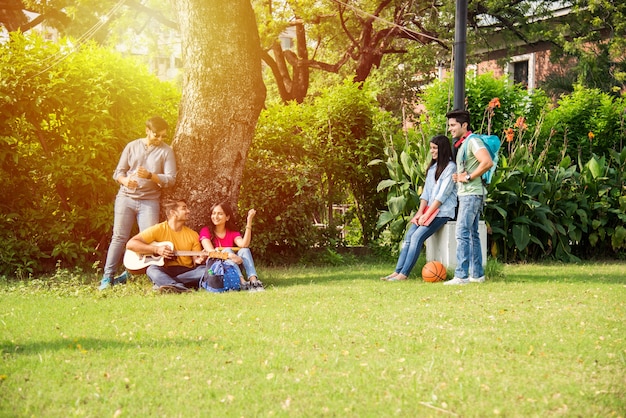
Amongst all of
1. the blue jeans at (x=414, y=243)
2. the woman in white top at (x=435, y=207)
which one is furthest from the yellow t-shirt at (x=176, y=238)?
the blue jeans at (x=414, y=243)

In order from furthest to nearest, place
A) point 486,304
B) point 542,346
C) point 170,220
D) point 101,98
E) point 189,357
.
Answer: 1. point 101,98
2. point 170,220
3. point 486,304
4. point 542,346
5. point 189,357

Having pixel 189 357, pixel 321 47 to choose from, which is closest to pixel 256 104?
pixel 189 357

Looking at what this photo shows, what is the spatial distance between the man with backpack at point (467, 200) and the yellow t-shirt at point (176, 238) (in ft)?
9.60

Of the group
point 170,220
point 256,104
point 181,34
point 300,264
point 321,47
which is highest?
point 321,47

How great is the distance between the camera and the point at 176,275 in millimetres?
8062

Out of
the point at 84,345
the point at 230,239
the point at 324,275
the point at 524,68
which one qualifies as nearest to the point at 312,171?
the point at 324,275

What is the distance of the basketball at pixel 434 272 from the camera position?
345 inches

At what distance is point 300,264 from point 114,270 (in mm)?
3333

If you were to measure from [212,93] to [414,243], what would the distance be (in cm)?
303

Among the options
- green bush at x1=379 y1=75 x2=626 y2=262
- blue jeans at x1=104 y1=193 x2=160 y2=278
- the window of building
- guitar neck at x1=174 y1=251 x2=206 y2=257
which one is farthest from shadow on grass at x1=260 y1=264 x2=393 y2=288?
the window of building

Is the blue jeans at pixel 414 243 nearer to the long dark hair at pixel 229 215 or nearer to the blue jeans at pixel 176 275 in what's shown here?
the long dark hair at pixel 229 215

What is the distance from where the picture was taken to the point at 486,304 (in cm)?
678

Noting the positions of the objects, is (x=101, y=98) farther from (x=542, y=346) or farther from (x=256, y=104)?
(x=542, y=346)

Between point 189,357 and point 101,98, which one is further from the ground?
point 101,98
